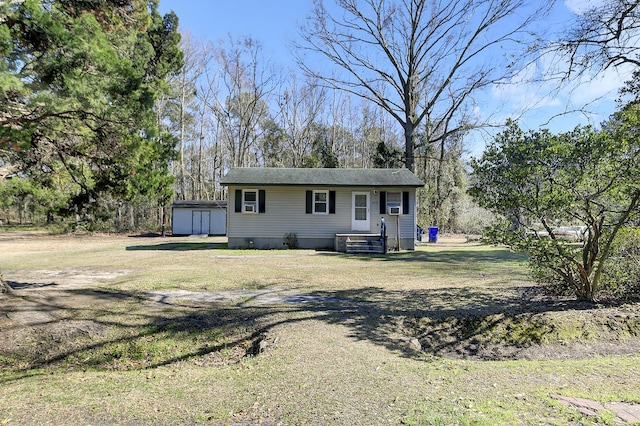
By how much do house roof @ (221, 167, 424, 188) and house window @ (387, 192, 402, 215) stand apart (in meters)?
0.56

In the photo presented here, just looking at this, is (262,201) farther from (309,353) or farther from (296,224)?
(309,353)

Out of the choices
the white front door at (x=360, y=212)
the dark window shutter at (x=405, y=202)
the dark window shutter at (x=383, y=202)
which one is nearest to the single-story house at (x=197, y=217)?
the white front door at (x=360, y=212)

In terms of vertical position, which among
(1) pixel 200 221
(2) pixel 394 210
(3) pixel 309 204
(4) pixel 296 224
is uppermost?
(3) pixel 309 204

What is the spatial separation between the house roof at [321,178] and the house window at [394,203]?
0.56 meters

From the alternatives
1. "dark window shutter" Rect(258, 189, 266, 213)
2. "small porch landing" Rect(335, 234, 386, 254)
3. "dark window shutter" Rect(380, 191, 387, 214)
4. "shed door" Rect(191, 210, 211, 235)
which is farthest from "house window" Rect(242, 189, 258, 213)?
"shed door" Rect(191, 210, 211, 235)

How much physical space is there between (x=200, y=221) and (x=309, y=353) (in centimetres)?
2425

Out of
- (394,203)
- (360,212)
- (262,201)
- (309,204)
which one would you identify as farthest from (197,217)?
(394,203)

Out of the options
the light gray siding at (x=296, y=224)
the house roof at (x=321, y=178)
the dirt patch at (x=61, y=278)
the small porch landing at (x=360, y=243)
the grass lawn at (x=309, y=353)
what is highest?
the house roof at (x=321, y=178)

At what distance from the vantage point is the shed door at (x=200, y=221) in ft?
88.0

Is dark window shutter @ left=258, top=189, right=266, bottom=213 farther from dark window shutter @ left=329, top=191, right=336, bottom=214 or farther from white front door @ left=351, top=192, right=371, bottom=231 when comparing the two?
white front door @ left=351, top=192, right=371, bottom=231

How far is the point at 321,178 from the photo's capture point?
16.9m

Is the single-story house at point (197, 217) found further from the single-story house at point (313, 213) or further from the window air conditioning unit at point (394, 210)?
the window air conditioning unit at point (394, 210)

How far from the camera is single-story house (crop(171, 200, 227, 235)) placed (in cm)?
2673

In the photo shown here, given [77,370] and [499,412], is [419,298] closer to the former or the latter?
[499,412]
